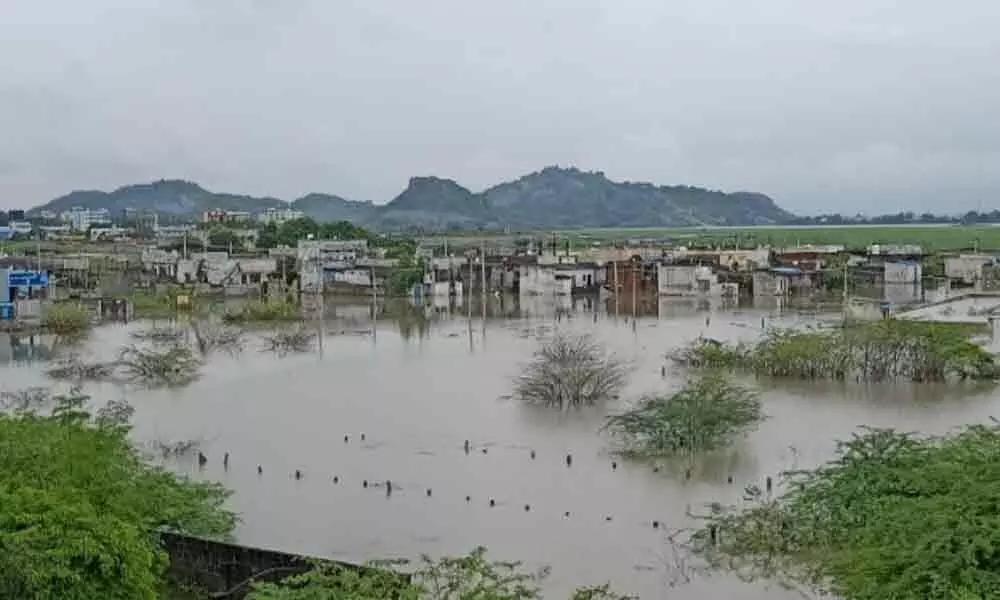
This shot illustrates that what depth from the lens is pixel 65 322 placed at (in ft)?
106

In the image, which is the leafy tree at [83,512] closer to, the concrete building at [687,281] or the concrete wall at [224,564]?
the concrete wall at [224,564]

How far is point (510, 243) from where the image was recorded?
73.7 meters

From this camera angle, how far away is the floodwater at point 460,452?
39.0ft

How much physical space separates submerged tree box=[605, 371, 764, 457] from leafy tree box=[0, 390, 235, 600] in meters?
6.61

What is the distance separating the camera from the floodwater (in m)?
11.9

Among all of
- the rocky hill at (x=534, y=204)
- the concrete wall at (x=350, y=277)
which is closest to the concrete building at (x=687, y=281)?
the concrete wall at (x=350, y=277)

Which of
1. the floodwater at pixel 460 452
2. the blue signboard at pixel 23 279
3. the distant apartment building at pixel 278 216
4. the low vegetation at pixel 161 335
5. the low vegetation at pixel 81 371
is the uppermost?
the distant apartment building at pixel 278 216

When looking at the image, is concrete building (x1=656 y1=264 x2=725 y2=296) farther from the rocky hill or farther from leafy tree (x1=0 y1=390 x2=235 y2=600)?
the rocky hill

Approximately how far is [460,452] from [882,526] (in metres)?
8.59

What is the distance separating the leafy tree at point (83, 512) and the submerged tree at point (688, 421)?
6614mm

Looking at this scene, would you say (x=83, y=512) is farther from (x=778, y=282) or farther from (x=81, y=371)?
(x=778, y=282)

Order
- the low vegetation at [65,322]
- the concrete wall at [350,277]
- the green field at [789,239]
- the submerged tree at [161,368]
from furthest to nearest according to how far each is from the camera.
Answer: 1. the green field at [789,239]
2. the concrete wall at [350,277]
3. the low vegetation at [65,322]
4. the submerged tree at [161,368]

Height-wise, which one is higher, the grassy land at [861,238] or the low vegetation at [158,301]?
the grassy land at [861,238]

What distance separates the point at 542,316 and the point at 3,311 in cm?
1723
